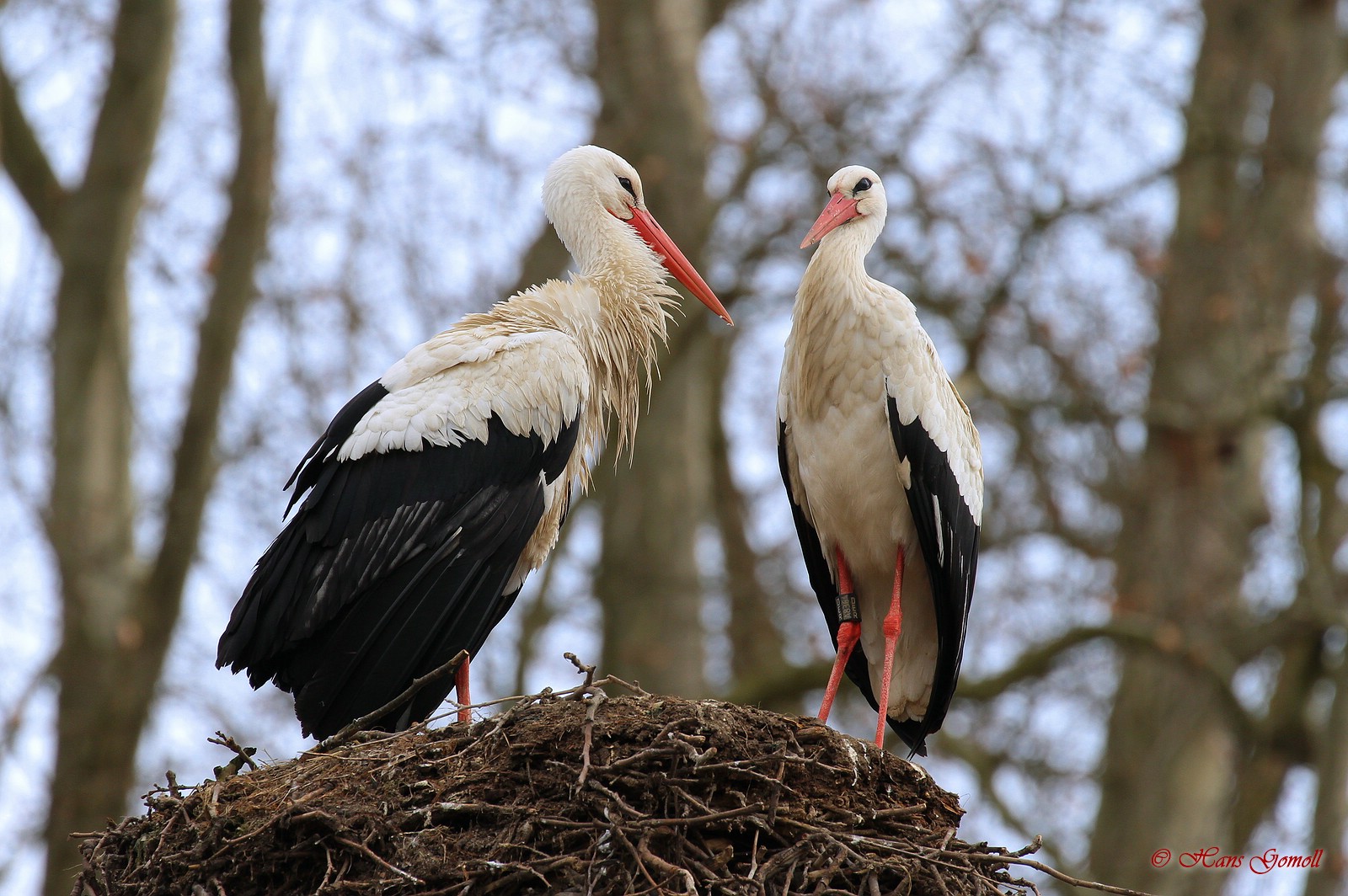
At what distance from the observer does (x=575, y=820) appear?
5.21 m

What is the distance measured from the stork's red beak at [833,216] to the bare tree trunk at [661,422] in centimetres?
487

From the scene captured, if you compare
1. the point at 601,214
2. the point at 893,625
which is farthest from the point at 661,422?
the point at 893,625

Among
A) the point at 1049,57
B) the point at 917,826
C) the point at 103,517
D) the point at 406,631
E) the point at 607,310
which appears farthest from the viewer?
the point at 1049,57

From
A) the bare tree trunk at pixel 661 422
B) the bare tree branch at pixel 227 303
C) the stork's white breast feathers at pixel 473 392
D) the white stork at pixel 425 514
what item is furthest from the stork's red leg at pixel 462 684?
the bare tree trunk at pixel 661 422

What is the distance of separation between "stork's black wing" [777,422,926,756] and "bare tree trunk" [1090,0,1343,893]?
15.1 ft

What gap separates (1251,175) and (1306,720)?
4.18 m

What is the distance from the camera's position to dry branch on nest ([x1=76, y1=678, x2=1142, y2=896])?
5098 millimetres

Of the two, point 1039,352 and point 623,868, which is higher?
point 1039,352

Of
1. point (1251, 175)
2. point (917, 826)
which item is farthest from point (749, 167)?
point (917, 826)

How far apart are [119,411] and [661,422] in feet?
12.7

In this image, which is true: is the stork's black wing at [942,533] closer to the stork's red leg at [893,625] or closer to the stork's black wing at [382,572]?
the stork's red leg at [893,625]

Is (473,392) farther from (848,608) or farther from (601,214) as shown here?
(848,608)

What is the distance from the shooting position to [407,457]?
21.8 feet

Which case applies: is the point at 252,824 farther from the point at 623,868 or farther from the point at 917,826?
the point at 917,826
